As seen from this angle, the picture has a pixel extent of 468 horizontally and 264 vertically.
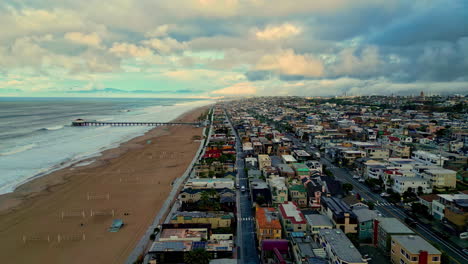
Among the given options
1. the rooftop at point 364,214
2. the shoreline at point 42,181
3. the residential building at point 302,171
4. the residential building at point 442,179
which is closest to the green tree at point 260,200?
the rooftop at point 364,214

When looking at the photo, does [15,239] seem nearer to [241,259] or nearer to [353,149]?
[241,259]

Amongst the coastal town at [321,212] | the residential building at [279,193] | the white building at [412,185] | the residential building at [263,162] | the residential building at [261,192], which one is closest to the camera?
the coastal town at [321,212]

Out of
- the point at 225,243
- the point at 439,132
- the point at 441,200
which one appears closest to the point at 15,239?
the point at 225,243

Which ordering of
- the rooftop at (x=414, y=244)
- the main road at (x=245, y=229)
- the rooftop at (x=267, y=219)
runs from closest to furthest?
the rooftop at (x=414, y=244) → the main road at (x=245, y=229) → the rooftop at (x=267, y=219)

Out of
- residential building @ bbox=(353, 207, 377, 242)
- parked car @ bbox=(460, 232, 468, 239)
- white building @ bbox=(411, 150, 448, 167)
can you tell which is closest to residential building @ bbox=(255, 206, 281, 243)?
residential building @ bbox=(353, 207, 377, 242)

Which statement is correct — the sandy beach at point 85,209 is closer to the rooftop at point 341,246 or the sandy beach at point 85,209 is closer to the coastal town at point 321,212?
the coastal town at point 321,212

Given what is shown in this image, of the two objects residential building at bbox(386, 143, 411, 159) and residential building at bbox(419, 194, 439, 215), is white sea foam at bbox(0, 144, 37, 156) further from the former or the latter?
residential building at bbox(386, 143, 411, 159)

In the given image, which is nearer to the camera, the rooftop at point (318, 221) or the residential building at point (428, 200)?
the rooftop at point (318, 221)
